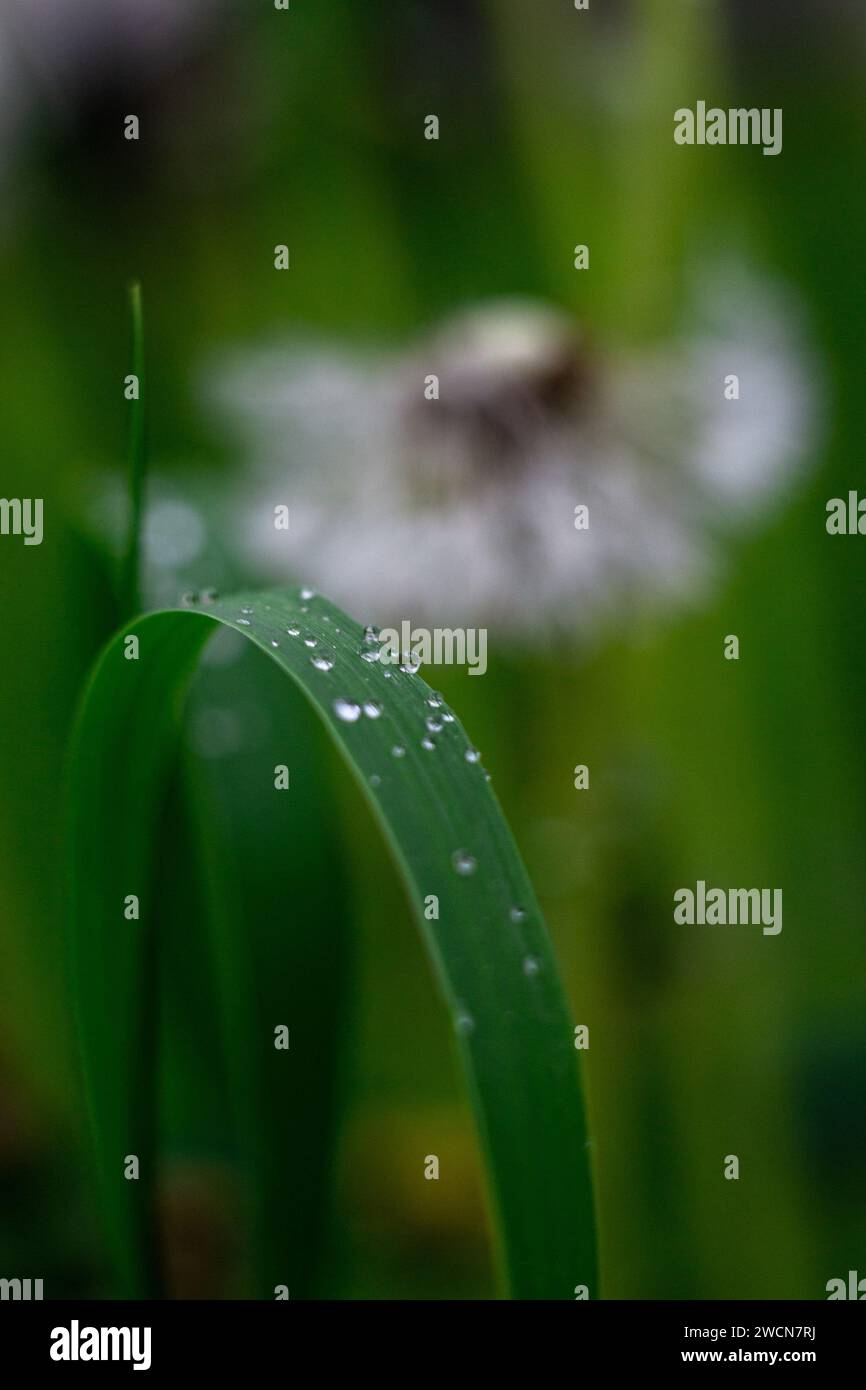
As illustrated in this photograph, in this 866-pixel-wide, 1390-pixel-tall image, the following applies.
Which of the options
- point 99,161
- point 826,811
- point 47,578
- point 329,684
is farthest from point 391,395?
point 99,161


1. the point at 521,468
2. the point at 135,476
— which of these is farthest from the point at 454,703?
the point at 135,476

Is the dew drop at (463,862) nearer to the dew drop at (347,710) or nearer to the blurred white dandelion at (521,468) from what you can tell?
the dew drop at (347,710)

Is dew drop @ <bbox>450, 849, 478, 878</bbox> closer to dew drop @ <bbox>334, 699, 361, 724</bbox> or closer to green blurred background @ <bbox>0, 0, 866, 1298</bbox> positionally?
dew drop @ <bbox>334, 699, 361, 724</bbox>

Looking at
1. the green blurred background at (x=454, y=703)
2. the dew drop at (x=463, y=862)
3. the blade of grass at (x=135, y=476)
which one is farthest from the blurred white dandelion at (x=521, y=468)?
the dew drop at (x=463, y=862)

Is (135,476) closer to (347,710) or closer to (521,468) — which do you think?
(347,710)

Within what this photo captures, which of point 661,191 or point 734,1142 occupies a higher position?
point 661,191

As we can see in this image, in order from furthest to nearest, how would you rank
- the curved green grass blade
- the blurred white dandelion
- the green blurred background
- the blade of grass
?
the blurred white dandelion
the green blurred background
the blade of grass
the curved green grass blade

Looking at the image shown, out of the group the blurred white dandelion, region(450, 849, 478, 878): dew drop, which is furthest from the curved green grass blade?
the blurred white dandelion

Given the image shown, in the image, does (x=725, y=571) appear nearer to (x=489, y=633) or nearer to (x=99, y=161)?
Answer: (x=489, y=633)
